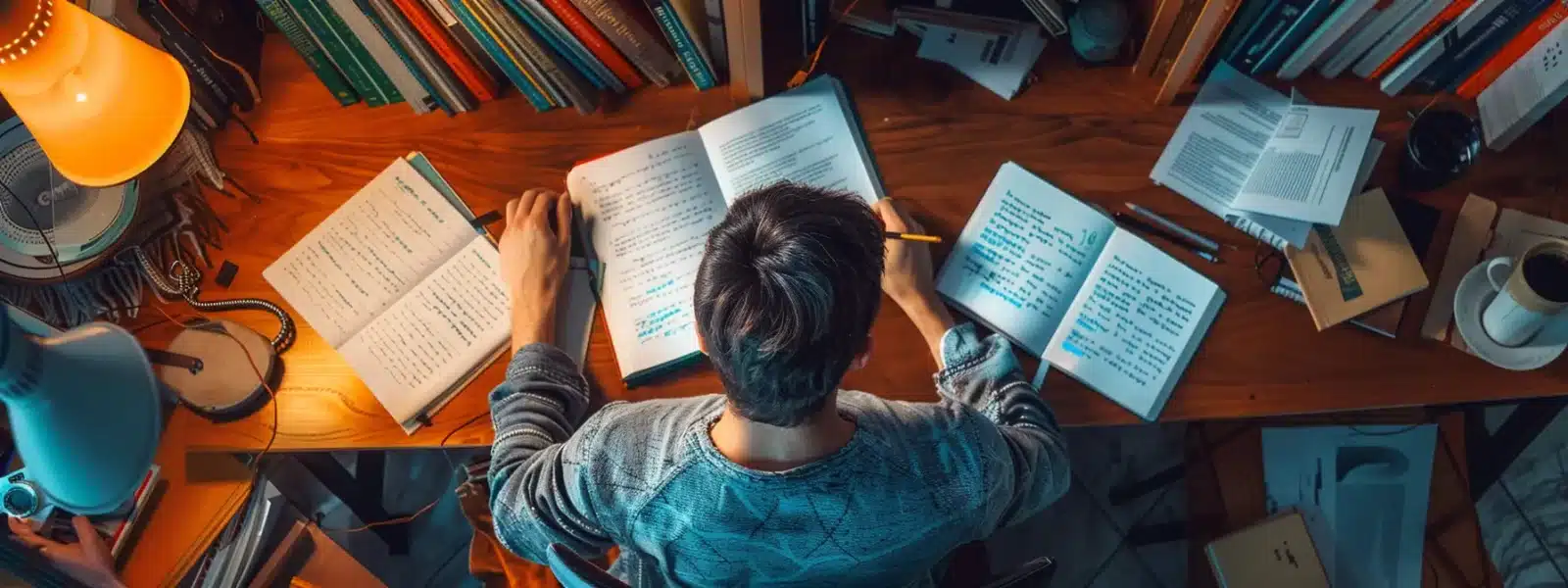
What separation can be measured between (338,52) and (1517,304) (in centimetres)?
144

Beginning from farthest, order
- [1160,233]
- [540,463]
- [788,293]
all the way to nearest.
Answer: [1160,233], [540,463], [788,293]

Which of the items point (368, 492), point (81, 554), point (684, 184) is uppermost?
point (684, 184)

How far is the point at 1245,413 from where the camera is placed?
1.17 m

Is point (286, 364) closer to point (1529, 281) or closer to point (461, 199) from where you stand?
point (461, 199)

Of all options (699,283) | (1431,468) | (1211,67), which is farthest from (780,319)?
(1431,468)

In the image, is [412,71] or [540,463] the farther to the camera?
[412,71]

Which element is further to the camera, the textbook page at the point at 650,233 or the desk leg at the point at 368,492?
the desk leg at the point at 368,492

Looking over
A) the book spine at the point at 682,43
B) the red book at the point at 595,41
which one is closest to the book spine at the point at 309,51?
the red book at the point at 595,41

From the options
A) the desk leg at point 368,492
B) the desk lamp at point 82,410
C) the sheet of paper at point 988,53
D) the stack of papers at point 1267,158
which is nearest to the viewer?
the desk lamp at point 82,410

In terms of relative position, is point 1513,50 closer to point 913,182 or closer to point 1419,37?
point 1419,37

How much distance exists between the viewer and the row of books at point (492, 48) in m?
1.16

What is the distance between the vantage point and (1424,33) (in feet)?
3.89

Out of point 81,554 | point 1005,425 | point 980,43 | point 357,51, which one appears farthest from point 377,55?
point 1005,425

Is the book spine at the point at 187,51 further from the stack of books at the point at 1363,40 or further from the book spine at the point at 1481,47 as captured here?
the book spine at the point at 1481,47
